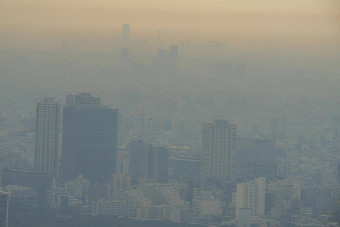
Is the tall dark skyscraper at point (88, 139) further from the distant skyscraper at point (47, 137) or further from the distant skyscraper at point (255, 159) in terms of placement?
the distant skyscraper at point (255, 159)

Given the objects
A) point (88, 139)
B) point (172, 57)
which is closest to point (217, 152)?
point (172, 57)

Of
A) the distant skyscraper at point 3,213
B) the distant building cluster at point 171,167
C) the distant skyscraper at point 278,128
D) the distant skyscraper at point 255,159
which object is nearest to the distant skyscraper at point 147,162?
the distant building cluster at point 171,167

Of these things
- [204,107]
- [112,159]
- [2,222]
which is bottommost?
[2,222]

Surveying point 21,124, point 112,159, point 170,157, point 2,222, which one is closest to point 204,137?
point 170,157

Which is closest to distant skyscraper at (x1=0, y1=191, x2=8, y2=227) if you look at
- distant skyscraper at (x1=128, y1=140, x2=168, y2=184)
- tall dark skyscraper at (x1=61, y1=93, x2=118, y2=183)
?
tall dark skyscraper at (x1=61, y1=93, x2=118, y2=183)

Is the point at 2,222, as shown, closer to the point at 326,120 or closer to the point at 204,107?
the point at 204,107

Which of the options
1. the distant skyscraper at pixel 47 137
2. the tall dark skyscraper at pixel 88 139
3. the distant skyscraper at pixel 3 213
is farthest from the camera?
the tall dark skyscraper at pixel 88 139
